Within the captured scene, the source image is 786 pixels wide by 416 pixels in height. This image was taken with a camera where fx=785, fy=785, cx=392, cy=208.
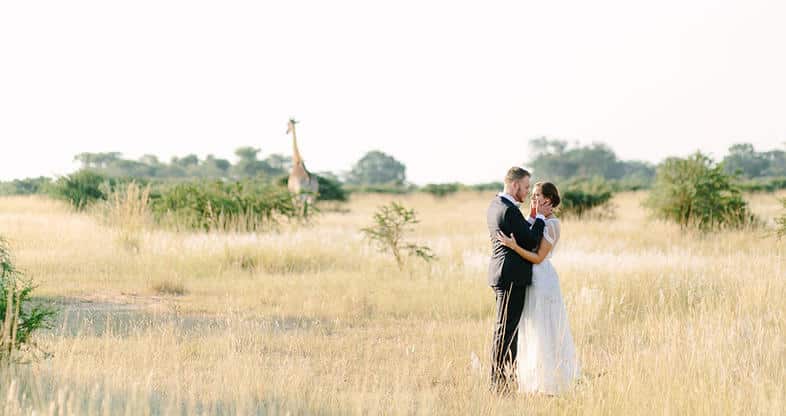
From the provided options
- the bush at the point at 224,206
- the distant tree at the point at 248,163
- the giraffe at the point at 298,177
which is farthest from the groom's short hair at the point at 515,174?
the distant tree at the point at 248,163

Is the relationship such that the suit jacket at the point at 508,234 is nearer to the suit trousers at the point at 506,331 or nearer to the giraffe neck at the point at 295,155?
the suit trousers at the point at 506,331

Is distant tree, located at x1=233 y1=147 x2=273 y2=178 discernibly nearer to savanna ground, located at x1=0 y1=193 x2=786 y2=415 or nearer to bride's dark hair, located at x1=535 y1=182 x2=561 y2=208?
savanna ground, located at x1=0 y1=193 x2=786 y2=415

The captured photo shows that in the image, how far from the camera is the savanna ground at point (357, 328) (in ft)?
15.5

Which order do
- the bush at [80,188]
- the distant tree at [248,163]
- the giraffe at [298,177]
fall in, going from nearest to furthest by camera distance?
the giraffe at [298,177] → the bush at [80,188] → the distant tree at [248,163]

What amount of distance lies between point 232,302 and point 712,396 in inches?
220

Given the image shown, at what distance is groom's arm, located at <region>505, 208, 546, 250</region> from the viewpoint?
17.2 feet

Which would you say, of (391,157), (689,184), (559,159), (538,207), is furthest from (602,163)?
(538,207)

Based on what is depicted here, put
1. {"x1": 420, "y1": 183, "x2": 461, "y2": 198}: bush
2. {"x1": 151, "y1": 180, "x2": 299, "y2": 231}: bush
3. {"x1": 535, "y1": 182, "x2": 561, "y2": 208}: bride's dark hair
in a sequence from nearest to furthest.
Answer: {"x1": 535, "y1": 182, "x2": 561, "y2": 208}: bride's dark hair → {"x1": 151, "y1": 180, "x2": 299, "y2": 231}: bush → {"x1": 420, "y1": 183, "x2": 461, "y2": 198}: bush

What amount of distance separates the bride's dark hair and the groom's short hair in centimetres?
12

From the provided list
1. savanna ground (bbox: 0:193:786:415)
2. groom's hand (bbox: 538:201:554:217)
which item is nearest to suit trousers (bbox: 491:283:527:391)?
savanna ground (bbox: 0:193:786:415)

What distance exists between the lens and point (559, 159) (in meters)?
86.6

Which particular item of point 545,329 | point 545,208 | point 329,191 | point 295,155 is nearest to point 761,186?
point 329,191

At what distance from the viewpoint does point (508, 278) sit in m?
5.32

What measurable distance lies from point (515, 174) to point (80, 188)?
2273 cm
